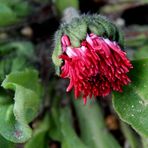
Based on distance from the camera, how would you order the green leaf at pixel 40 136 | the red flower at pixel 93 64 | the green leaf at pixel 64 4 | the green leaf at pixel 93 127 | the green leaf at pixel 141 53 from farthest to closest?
the green leaf at pixel 64 4
the green leaf at pixel 141 53
the green leaf at pixel 93 127
the green leaf at pixel 40 136
the red flower at pixel 93 64

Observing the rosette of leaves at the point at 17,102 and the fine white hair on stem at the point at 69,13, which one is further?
the fine white hair on stem at the point at 69,13

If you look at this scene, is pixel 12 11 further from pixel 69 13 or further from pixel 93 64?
pixel 93 64

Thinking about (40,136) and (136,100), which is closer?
(136,100)

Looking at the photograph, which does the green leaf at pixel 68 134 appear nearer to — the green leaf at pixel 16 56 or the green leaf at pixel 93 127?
the green leaf at pixel 93 127

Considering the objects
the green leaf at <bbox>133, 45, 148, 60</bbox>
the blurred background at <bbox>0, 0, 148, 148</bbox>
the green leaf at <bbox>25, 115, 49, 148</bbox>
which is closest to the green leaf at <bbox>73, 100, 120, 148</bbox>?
the blurred background at <bbox>0, 0, 148, 148</bbox>

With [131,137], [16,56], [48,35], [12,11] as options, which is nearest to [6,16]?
[12,11]

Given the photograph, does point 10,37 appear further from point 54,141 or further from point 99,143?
point 99,143

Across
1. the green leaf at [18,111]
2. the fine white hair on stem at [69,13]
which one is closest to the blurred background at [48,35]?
the fine white hair on stem at [69,13]
